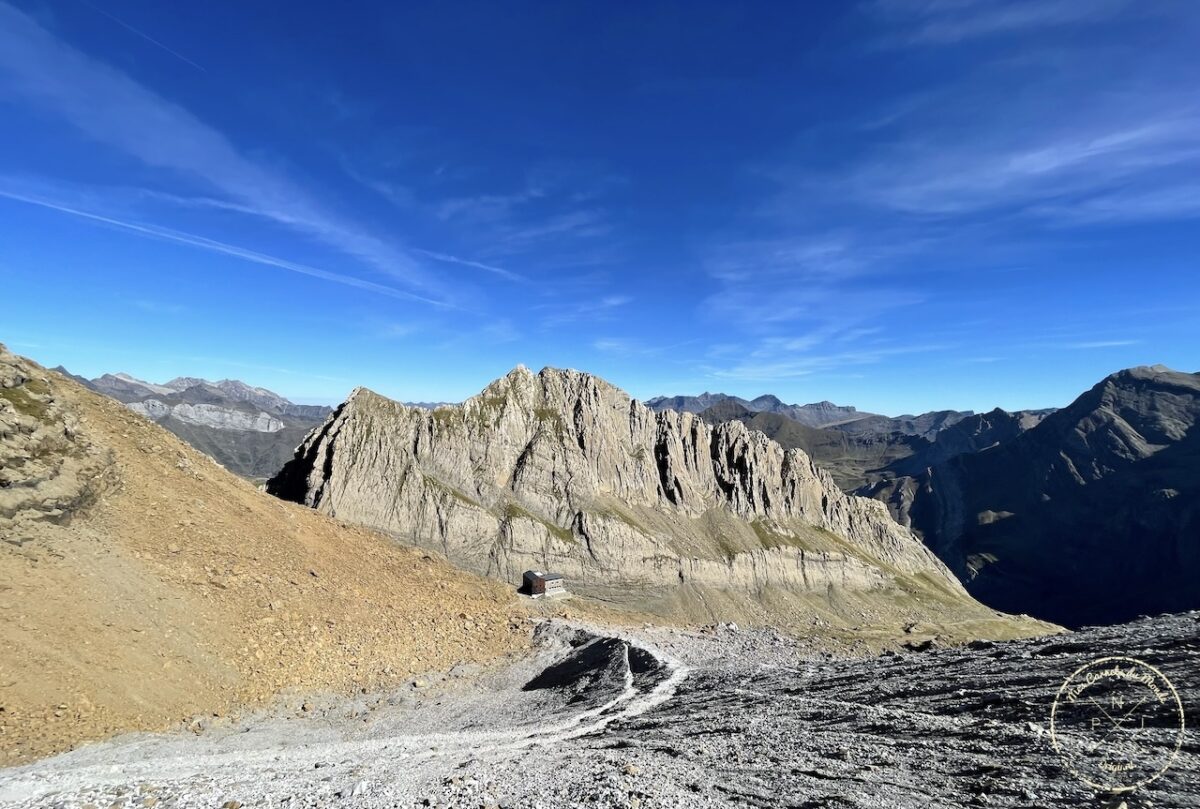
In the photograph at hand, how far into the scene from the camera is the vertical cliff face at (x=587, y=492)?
10381cm

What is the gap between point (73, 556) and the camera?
29828 millimetres

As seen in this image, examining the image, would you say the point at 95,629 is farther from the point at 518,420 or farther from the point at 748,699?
the point at 518,420

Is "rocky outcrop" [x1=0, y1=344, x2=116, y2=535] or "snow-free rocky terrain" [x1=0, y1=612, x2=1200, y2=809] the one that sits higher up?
"rocky outcrop" [x1=0, y1=344, x2=116, y2=535]

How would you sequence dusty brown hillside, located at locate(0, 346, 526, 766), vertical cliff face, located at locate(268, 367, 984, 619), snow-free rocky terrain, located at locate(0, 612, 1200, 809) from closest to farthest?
1. snow-free rocky terrain, located at locate(0, 612, 1200, 809)
2. dusty brown hillside, located at locate(0, 346, 526, 766)
3. vertical cliff face, located at locate(268, 367, 984, 619)

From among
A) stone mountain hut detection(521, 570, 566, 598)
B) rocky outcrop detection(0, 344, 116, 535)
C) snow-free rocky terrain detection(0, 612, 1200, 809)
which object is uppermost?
rocky outcrop detection(0, 344, 116, 535)

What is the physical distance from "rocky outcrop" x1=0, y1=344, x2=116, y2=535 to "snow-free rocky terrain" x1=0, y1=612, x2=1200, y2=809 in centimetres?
1441

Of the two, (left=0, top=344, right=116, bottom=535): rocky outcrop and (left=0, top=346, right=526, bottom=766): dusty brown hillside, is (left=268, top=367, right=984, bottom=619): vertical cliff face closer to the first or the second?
(left=0, top=346, right=526, bottom=766): dusty brown hillside

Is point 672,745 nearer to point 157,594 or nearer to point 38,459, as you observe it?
point 157,594

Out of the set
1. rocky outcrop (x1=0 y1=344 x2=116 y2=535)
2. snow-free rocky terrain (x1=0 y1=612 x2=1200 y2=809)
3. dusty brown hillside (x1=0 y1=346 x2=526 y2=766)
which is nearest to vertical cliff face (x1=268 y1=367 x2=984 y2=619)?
dusty brown hillside (x1=0 y1=346 x2=526 y2=766)

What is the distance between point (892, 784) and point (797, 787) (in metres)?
3.09

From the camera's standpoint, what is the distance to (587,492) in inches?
5010

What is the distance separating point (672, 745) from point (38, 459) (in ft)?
123

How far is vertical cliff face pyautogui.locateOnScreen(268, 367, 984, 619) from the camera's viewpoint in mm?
103812

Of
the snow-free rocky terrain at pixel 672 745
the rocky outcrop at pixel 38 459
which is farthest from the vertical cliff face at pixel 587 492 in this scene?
the snow-free rocky terrain at pixel 672 745
